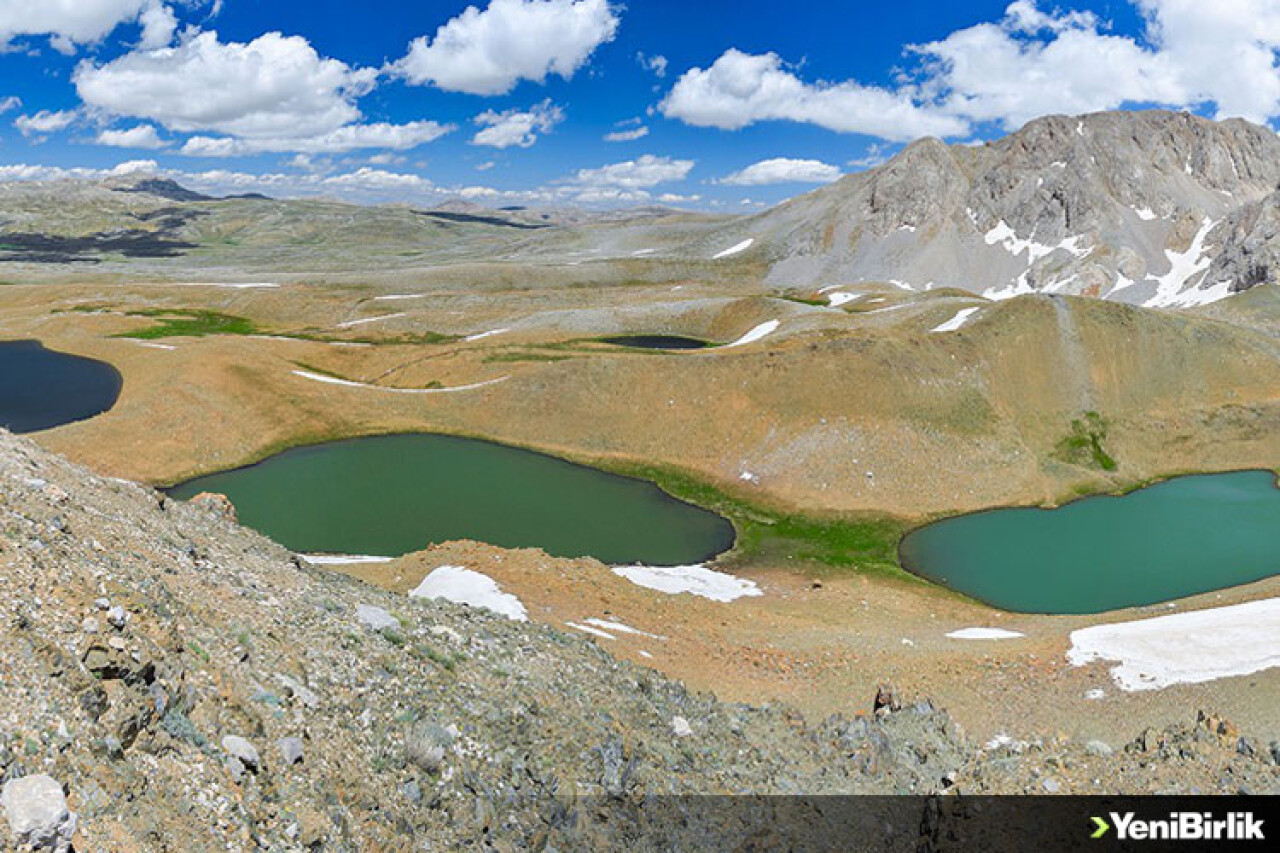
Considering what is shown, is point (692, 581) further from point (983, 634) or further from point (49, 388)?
point (49, 388)

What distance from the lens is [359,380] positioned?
3049 inches

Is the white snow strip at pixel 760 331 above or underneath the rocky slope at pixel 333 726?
above

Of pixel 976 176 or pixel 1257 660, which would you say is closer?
pixel 1257 660

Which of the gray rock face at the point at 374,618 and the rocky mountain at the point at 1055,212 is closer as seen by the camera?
the gray rock face at the point at 374,618

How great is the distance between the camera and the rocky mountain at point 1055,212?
466 feet

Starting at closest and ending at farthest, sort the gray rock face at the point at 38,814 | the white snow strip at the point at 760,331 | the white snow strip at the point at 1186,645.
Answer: the gray rock face at the point at 38,814 < the white snow strip at the point at 1186,645 < the white snow strip at the point at 760,331

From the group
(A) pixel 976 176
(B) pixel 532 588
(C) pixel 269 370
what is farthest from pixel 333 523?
(A) pixel 976 176

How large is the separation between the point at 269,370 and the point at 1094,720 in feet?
231

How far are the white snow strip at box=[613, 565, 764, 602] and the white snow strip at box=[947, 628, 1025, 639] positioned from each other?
9.41 m

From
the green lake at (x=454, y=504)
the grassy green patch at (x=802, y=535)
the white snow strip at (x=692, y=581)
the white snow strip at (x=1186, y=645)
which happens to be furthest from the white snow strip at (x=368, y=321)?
the white snow strip at (x=1186, y=645)

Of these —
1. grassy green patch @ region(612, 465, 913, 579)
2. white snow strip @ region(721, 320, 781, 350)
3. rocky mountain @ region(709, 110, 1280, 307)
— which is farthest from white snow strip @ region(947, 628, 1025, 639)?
rocky mountain @ region(709, 110, 1280, 307)

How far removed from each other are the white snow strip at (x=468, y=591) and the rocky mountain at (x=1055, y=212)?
143160mm

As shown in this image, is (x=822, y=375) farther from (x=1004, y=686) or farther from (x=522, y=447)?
(x=1004, y=686)

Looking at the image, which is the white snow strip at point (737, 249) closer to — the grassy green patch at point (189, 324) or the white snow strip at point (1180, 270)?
the white snow strip at point (1180, 270)
